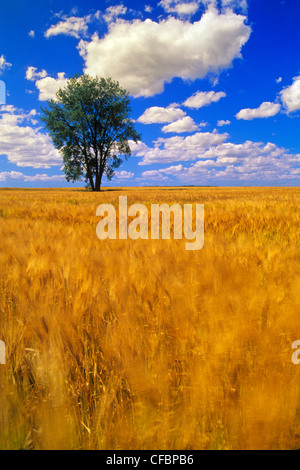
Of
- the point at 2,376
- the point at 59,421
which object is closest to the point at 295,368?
the point at 59,421

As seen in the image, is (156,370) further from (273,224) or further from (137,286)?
(273,224)

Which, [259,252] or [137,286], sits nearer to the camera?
[137,286]

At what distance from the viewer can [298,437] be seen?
1.86ft

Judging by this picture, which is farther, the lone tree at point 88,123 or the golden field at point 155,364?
the lone tree at point 88,123

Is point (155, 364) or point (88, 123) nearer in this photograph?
point (155, 364)

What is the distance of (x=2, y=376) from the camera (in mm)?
683

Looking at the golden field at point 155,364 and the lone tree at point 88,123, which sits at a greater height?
the lone tree at point 88,123

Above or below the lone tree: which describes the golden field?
below

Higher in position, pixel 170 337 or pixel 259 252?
pixel 259 252

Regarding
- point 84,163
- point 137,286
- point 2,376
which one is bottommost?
point 2,376

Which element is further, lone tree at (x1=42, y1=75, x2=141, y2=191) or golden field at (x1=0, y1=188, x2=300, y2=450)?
lone tree at (x1=42, y1=75, x2=141, y2=191)

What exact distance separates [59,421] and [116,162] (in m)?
31.0
